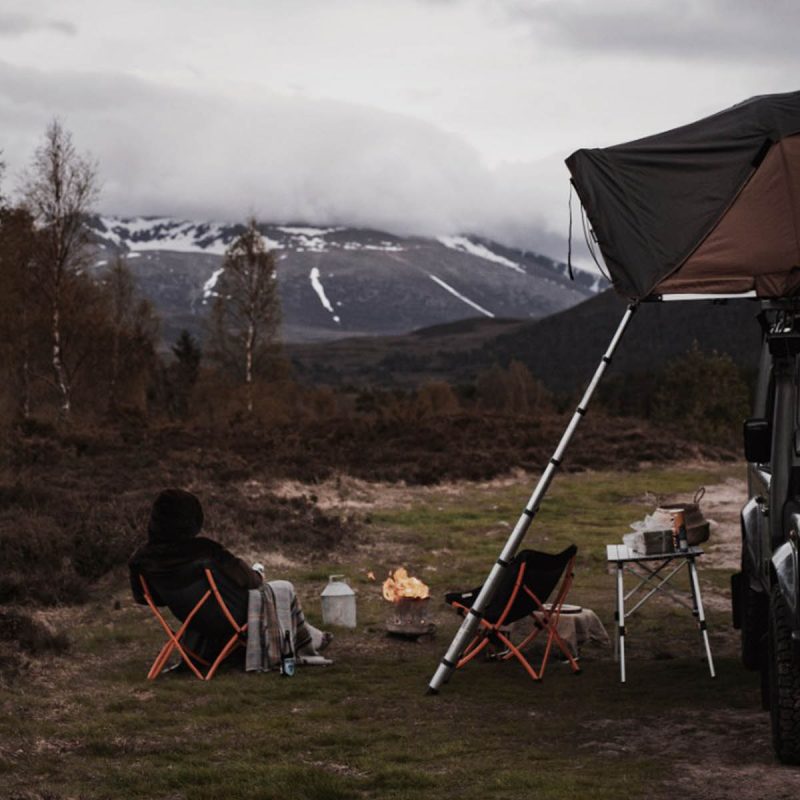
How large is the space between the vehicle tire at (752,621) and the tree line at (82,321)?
27.7 meters

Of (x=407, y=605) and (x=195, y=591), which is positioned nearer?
(x=195, y=591)

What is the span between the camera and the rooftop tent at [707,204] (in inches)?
305

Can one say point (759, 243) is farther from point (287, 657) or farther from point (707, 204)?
point (287, 657)

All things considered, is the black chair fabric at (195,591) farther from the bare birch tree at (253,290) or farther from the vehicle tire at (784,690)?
the bare birch tree at (253,290)

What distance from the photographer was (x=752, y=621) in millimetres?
8219

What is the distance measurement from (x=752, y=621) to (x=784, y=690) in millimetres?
2186

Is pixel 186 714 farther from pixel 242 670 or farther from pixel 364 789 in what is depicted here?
pixel 364 789

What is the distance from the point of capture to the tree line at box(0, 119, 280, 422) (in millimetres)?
42562

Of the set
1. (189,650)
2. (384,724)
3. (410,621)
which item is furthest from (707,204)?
(189,650)

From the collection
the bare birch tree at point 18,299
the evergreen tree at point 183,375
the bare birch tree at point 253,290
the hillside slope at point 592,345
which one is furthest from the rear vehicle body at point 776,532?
the hillside slope at point 592,345

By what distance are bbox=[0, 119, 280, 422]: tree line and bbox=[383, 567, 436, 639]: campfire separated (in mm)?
24423

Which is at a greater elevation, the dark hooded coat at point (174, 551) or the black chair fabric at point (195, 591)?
the dark hooded coat at point (174, 551)

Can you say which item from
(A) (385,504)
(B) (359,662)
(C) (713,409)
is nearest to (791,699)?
(B) (359,662)

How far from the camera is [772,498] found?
6.86 metres
